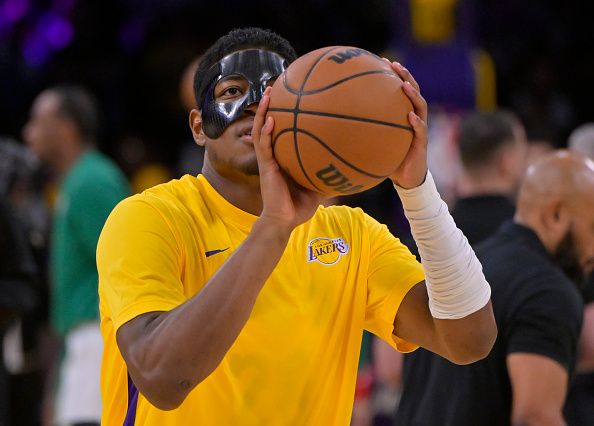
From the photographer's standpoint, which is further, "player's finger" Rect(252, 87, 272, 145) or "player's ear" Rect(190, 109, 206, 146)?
"player's ear" Rect(190, 109, 206, 146)

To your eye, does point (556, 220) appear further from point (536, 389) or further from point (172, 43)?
point (172, 43)

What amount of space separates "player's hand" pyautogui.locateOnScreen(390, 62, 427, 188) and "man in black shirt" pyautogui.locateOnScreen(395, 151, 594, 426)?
119cm

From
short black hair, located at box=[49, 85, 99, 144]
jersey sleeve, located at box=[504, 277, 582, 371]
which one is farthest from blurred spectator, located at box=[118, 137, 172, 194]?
jersey sleeve, located at box=[504, 277, 582, 371]

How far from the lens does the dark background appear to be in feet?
38.8

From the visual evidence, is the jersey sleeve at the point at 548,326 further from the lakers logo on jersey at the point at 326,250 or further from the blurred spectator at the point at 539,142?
the blurred spectator at the point at 539,142

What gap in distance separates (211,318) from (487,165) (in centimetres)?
334

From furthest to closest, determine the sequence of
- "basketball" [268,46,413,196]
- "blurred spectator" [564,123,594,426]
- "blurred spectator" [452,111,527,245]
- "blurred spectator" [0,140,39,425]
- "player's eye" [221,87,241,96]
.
Answer: 1. "blurred spectator" [0,140,39,425]
2. "blurred spectator" [452,111,527,245]
3. "blurred spectator" [564,123,594,426]
4. "player's eye" [221,87,241,96]
5. "basketball" [268,46,413,196]

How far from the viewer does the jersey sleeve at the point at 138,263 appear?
2699 mm

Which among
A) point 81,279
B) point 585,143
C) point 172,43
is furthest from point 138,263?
point 172,43

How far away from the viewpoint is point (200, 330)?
2557 millimetres

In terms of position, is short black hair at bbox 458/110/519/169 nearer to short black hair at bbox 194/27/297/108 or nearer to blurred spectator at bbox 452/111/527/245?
blurred spectator at bbox 452/111/527/245

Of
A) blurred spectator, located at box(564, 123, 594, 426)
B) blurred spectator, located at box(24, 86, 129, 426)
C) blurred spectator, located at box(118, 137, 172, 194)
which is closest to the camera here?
blurred spectator, located at box(564, 123, 594, 426)

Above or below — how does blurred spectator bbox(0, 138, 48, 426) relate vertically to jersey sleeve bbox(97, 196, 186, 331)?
below

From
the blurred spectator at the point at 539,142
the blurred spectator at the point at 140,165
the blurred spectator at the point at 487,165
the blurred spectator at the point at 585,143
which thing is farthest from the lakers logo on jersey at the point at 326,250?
the blurred spectator at the point at 140,165
